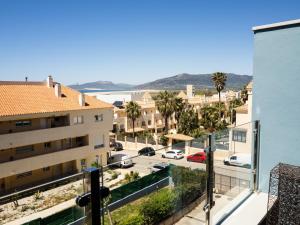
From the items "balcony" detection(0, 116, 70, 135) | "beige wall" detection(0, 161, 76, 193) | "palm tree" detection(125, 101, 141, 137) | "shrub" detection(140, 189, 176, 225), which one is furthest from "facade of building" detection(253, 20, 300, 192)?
"palm tree" detection(125, 101, 141, 137)

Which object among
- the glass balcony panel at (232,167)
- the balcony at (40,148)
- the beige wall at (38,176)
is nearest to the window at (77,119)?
the balcony at (40,148)

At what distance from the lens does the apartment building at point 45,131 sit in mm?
22297

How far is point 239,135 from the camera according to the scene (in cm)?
461

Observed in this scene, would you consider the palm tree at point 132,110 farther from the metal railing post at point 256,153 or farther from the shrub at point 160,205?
the shrub at point 160,205

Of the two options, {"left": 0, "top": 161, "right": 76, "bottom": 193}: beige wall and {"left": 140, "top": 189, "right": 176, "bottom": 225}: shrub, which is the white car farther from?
{"left": 0, "top": 161, "right": 76, "bottom": 193}: beige wall

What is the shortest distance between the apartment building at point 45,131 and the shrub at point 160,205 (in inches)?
695

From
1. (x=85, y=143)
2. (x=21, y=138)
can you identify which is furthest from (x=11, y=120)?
(x=85, y=143)

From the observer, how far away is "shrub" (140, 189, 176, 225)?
3.46m

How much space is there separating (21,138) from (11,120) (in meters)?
1.65

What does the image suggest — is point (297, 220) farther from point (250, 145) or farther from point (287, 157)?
point (250, 145)

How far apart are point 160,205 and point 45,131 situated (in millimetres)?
22599

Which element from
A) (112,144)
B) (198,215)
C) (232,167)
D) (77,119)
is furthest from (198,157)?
(112,144)

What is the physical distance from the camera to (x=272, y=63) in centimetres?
470

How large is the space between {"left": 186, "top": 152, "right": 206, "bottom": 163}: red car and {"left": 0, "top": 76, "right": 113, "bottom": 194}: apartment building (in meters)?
17.9
